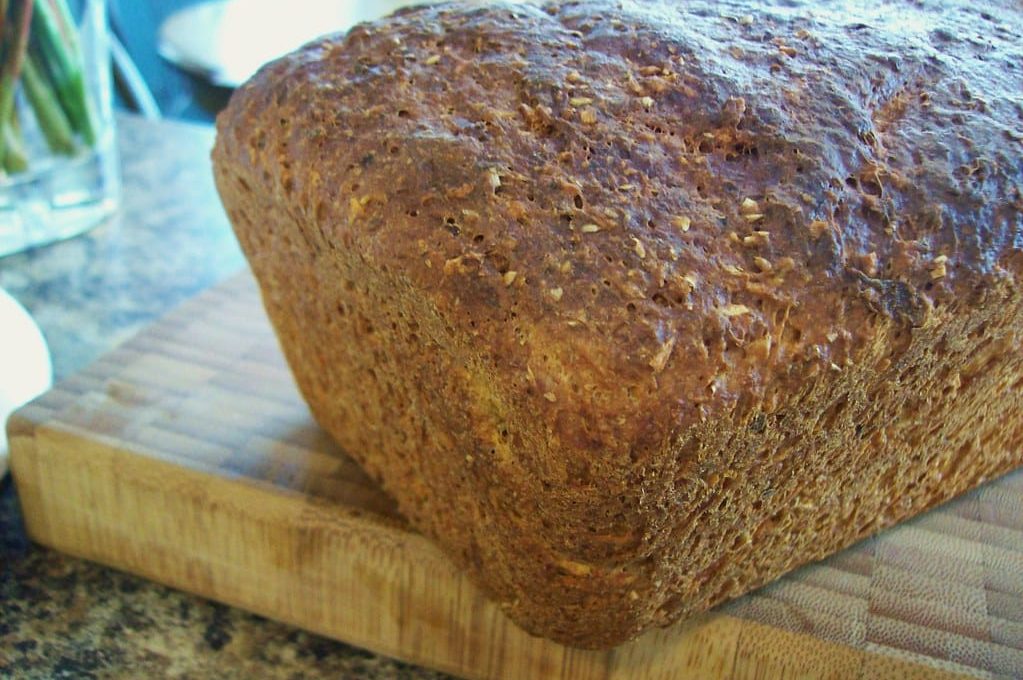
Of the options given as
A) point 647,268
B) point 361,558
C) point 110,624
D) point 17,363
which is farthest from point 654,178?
point 17,363

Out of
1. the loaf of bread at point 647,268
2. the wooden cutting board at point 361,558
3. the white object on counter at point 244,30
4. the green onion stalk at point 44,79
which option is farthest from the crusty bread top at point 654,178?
the white object on counter at point 244,30

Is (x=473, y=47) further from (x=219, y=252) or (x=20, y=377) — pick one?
(x=219, y=252)

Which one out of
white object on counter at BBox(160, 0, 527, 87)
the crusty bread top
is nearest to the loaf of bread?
the crusty bread top

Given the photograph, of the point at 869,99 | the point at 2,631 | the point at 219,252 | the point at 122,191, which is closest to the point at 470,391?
the point at 869,99

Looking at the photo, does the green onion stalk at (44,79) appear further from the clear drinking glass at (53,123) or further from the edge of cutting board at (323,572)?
the edge of cutting board at (323,572)

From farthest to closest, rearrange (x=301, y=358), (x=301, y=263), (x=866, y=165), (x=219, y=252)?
(x=219, y=252)
(x=301, y=358)
(x=301, y=263)
(x=866, y=165)

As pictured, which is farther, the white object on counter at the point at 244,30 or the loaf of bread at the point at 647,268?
the white object on counter at the point at 244,30
